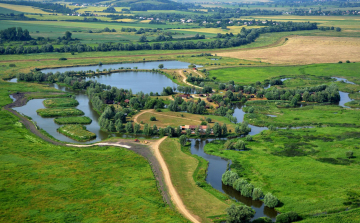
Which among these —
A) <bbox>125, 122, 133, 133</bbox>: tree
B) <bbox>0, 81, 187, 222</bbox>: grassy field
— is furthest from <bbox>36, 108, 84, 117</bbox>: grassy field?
<bbox>125, 122, 133, 133</bbox>: tree

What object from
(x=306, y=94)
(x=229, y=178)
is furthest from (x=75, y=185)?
(x=306, y=94)

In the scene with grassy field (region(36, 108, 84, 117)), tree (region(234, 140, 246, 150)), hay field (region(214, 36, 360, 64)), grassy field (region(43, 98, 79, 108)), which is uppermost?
hay field (region(214, 36, 360, 64))

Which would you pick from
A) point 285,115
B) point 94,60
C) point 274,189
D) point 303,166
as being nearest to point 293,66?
point 285,115

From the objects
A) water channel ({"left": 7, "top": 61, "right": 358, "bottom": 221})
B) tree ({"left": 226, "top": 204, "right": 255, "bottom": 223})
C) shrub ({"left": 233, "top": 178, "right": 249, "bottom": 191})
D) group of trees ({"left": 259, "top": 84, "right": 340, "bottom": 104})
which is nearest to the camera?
→ tree ({"left": 226, "top": 204, "right": 255, "bottom": 223})

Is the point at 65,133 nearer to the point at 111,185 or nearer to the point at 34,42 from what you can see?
the point at 111,185

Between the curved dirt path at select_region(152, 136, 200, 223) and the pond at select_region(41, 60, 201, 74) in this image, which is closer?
the curved dirt path at select_region(152, 136, 200, 223)

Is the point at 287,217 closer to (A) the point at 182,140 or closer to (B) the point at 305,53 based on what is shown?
(A) the point at 182,140

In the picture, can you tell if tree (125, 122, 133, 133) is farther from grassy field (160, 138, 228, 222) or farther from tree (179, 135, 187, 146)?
tree (179, 135, 187, 146)

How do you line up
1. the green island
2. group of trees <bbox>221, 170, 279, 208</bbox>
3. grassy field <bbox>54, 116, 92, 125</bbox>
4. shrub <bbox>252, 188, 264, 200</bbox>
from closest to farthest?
1. the green island
2. group of trees <bbox>221, 170, 279, 208</bbox>
3. shrub <bbox>252, 188, 264, 200</bbox>
4. grassy field <bbox>54, 116, 92, 125</bbox>
